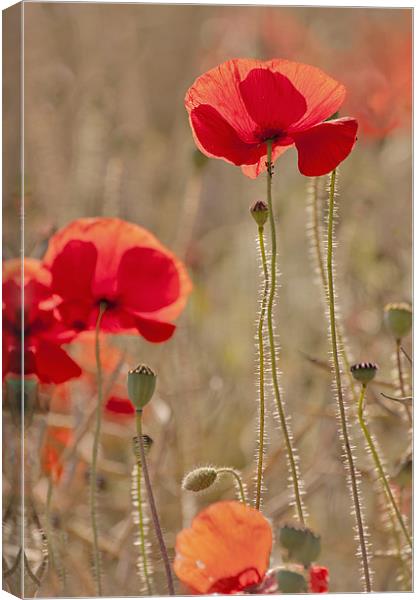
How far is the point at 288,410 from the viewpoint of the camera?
66.7 inches

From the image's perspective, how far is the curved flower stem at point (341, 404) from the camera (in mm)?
1535

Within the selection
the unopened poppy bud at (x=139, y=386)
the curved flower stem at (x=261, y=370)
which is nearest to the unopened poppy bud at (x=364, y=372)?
the curved flower stem at (x=261, y=370)

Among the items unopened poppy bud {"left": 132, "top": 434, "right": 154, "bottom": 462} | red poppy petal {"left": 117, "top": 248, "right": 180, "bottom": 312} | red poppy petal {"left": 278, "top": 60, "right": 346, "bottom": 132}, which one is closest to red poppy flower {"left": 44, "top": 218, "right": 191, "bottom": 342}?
red poppy petal {"left": 117, "top": 248, "right": 180, "bottom": 312}

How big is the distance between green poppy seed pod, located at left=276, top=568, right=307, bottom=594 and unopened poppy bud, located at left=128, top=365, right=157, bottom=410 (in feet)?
0.71

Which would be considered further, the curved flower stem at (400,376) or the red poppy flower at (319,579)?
the curved flower stem at (400,376)

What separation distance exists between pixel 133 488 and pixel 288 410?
20 centimetres

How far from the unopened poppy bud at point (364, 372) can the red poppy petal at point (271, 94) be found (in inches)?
10.1

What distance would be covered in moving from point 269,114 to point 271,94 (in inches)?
0.8

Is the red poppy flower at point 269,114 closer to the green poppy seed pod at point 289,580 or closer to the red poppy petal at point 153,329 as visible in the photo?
the red poppy petal at point 153,329

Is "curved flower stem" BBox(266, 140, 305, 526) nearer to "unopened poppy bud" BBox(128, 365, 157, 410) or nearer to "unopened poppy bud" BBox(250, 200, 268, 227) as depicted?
"unopened poppy bud" BBox(250, 200, 268, 227)

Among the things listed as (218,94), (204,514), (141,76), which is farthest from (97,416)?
(141,76)

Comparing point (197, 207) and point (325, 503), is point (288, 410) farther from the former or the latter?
point (197, 207)

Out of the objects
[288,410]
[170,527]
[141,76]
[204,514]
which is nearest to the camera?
[204,514]

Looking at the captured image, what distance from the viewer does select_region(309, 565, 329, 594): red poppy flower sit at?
1520mm
